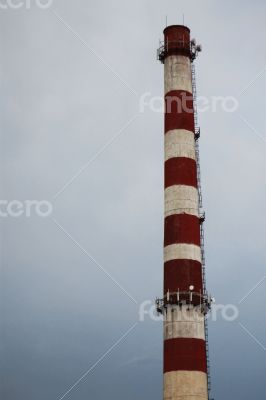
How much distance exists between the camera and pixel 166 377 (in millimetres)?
34312

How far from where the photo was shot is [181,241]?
36344 millimetres

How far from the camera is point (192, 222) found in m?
37.0

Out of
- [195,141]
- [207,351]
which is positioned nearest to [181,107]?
[195,141]

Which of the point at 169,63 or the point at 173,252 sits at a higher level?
the point at 169,63

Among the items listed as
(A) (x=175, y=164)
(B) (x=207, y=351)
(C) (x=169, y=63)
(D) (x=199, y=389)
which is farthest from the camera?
(C) (x=169, y=63)

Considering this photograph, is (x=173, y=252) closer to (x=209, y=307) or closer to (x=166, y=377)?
(x=209, y=307)

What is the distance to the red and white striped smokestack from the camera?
34000 mm

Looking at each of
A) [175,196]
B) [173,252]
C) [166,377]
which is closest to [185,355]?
[166,377]

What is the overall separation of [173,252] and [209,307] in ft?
13.0

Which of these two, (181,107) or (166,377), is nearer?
(166,377)

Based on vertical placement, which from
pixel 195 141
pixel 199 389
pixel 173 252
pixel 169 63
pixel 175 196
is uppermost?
pixel 169 63

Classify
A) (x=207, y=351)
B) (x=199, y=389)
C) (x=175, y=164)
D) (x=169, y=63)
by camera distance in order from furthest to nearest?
(x=169, y=63) → (x=175, y=164) → (x=207, y=351) → (x=199, y=389)

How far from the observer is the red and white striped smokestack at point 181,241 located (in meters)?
34.0

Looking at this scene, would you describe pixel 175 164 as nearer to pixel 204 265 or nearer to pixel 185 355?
pixel 204 265
